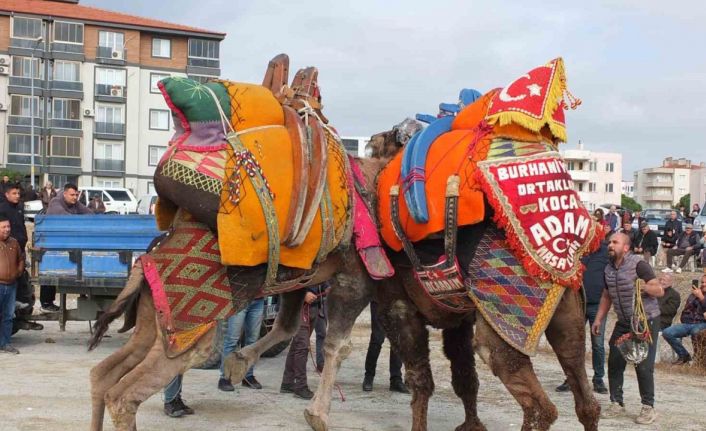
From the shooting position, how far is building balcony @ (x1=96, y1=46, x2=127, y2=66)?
5341cm

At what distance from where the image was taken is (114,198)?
1366 inches

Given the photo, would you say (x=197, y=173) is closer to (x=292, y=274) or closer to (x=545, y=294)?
(x=292, y=274)

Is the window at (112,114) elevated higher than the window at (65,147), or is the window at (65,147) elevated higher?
the window at (112,114)

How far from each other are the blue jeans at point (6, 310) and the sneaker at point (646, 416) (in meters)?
8.02

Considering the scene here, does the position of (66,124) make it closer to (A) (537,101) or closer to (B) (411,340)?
(B) (411,340)

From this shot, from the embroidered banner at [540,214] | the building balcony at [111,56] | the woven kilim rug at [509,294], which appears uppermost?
the building balcony at [111,56]

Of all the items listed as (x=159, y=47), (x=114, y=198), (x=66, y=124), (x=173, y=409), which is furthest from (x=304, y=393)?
(x=159, y=47)

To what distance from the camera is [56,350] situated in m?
10.9

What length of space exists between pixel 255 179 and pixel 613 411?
16.8 ft

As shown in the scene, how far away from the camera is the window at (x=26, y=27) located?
5181 cm

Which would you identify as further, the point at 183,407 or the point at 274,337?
the point at 183,407

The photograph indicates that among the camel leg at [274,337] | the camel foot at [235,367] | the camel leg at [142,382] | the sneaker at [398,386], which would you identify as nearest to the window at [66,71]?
the sneaker at [398,386]

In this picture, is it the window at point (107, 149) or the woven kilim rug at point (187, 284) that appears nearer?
the woven kilim rug at point (187, 284)

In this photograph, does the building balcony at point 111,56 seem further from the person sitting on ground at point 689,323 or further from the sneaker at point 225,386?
the sneaker at point 225,386
